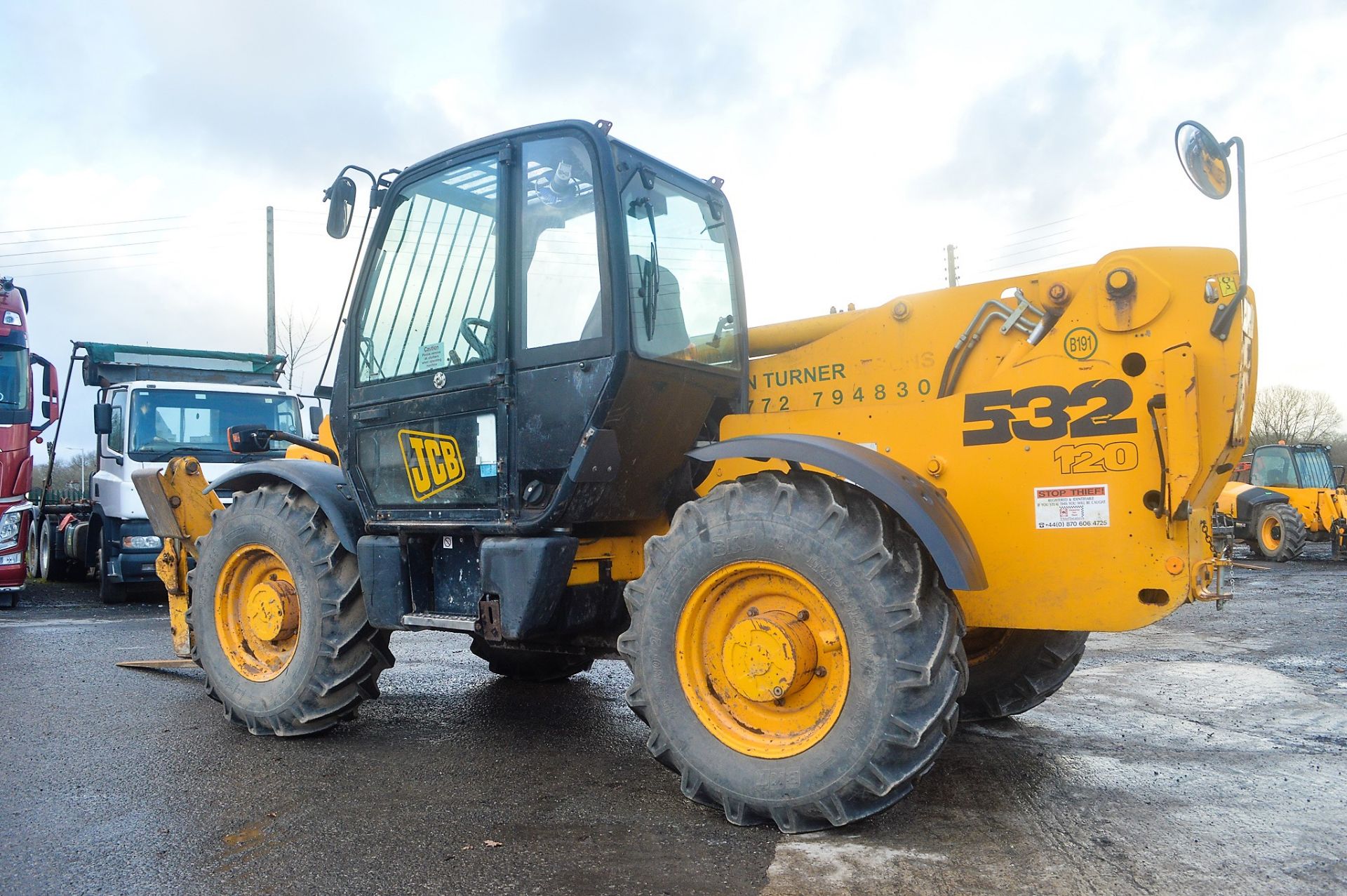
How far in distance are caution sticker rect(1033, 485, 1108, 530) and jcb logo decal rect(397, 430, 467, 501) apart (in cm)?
245

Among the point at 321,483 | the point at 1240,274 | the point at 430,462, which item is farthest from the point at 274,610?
the point at 1240,274

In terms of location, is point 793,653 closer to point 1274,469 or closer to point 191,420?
point 191,420

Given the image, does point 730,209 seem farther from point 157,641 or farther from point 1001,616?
point 157,641

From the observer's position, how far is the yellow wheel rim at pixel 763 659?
11.2 ft

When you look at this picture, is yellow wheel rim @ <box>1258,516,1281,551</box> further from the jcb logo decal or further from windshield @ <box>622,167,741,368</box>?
the jcb logo decal

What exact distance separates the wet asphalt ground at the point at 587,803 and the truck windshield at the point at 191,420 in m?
5.42

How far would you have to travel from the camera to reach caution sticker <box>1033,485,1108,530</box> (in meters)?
3.37

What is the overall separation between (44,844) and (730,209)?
3960 mm

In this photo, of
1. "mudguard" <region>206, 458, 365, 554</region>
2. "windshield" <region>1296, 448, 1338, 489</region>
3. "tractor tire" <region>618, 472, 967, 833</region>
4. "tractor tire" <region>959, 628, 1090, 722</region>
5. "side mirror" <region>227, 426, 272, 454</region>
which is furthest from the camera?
"windshield" <region>1296, 448, 1338, 489</region>

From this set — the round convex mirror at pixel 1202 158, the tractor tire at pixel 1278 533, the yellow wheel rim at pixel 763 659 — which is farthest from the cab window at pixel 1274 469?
the yellow wheel rim at pixel 763 659

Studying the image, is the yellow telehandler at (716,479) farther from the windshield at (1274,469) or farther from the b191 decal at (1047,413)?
the windshield at (1274,469)

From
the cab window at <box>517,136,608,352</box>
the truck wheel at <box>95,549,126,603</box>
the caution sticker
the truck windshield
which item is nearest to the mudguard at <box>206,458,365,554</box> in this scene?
the cab window at <box>517,136,608,352</box>

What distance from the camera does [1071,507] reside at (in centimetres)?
342

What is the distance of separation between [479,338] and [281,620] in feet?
5.92
